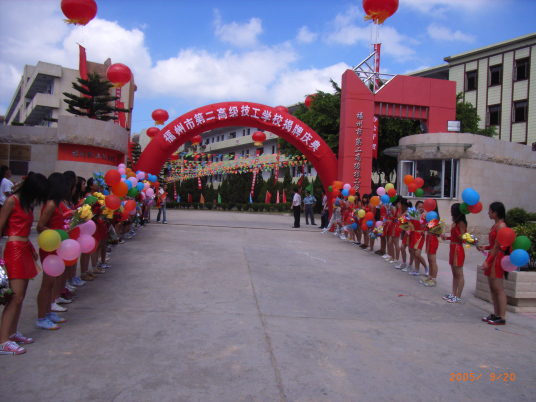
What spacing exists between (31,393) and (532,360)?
4203mm

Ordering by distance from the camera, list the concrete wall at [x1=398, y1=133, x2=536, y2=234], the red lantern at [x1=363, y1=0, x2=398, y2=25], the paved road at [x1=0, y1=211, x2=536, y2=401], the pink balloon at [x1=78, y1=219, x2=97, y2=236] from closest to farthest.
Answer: the paved road at [x1=0, y1=211, x2=536, y2=401], the pink balloon at [x1=78, y1=219, x2=97, y2=236], the red lantern at [x1=363, y1=0, x2=398, y2=25], the concrete wall at [x1=398, y1=133, x2=536, y2=234]

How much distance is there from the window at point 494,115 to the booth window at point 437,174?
15.2 meters

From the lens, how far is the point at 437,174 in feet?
44.3

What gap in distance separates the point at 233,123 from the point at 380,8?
20.3 feet

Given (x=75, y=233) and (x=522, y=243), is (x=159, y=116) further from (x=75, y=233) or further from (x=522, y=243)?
(x=522, y=243)

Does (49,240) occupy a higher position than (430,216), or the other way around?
(430,216)

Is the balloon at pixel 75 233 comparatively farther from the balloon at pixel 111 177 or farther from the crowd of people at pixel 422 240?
the crowd of people at pixel 422 240

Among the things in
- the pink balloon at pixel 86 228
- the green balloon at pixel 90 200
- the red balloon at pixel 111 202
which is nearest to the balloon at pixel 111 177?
the red balloon at pixel 111 202

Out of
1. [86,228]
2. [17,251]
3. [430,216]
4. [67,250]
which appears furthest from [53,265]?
[430,216]

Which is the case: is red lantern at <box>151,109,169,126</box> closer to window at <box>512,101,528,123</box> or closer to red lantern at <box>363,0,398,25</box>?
→ red lantern at <box>363,0,398,25</box>

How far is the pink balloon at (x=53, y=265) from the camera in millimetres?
3617

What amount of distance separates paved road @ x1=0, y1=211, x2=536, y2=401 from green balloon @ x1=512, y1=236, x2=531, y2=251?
971 mm

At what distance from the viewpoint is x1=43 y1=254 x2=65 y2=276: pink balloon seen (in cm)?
362

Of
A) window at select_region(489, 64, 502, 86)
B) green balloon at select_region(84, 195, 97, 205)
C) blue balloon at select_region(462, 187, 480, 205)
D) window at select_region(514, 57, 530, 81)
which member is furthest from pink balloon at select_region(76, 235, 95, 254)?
window at select_region(489, 64, 502, 86)
